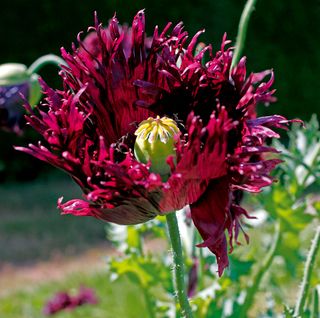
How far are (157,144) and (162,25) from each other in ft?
19.2

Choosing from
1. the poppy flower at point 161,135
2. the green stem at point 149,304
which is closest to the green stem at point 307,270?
the poppy flower at point 161,135

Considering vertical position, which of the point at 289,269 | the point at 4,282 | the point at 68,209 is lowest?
the point at 4,282

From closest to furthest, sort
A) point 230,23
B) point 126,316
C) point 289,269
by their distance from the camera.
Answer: point 289,269, point 126,316, point 230,23

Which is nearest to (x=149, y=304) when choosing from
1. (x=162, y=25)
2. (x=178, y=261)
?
(x=178, y=261)

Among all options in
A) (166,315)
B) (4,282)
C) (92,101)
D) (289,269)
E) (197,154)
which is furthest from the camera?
(4,282)

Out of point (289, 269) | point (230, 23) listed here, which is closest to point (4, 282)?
point (289, 269)

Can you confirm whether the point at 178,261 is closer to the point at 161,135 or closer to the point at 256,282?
the point at 161,135

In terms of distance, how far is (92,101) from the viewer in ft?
2.34

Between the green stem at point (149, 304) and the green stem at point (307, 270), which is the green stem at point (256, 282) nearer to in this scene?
the green stem at point (149, 304)

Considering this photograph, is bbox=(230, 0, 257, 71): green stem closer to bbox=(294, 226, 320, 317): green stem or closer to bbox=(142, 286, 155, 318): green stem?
bbox=(294, 226, 320, 317): green stem

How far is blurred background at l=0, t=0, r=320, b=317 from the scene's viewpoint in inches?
255

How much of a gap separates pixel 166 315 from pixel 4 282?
3055mm

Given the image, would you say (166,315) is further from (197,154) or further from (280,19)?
(280,19)

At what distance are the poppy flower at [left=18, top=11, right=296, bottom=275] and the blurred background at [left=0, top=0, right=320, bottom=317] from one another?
554cm
